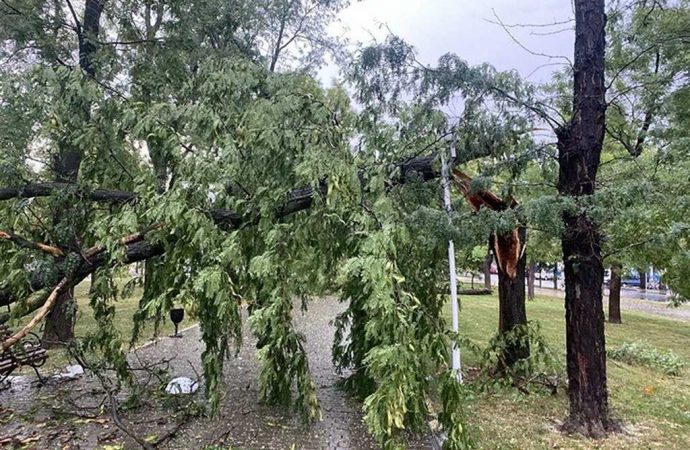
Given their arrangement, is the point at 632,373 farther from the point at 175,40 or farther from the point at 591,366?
the point at 175,40

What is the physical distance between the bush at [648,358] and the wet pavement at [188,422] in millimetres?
4387

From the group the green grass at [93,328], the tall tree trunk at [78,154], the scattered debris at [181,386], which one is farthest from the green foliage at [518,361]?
the tall tree trunk at [78,154]

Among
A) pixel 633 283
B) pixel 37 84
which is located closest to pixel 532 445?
pixel 37 84

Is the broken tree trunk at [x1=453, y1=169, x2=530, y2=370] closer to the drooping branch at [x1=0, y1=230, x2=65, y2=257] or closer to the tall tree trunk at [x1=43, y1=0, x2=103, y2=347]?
the drooping branch at [x1=0, y1=230, x2=65, y2=257]

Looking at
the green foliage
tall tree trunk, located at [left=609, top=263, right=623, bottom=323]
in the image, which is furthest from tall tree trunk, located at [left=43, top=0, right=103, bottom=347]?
tall tree trunk, located at [left=609, top=263, right=623, bottom=323]

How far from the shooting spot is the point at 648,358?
6.86m

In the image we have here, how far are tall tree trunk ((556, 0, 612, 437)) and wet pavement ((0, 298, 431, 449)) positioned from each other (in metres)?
1.39

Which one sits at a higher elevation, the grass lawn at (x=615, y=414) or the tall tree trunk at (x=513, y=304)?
the tall tree trunk at (x=513, y=304)

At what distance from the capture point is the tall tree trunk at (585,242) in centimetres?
389

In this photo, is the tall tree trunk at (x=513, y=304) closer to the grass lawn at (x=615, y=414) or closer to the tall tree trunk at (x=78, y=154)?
the grass lawn at (x=615, y=414)

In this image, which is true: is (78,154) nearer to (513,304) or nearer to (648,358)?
(513,304)

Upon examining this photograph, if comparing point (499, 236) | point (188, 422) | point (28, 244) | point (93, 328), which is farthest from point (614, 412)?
point (93, 328)

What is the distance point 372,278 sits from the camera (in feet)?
9.38

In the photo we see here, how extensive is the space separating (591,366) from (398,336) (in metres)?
2.04
